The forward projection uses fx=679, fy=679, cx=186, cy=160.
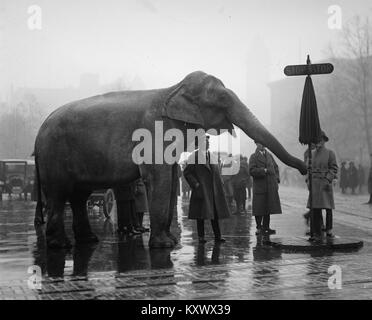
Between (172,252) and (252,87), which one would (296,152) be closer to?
(172,252)

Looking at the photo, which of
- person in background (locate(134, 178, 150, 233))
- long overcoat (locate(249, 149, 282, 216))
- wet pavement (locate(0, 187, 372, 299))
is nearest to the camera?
wet pavement (locate(0, 187, 372, 299))

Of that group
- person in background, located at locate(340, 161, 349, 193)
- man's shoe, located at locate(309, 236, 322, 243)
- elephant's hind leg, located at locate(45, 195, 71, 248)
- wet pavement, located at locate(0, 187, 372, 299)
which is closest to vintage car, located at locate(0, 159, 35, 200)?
person in background, located at locate(340, 161, 349, 193)

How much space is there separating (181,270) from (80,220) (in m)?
4.06

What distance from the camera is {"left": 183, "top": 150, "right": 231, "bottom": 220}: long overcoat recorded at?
481 inches

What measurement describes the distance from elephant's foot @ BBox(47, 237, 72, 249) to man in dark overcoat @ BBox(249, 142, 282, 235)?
4.27m

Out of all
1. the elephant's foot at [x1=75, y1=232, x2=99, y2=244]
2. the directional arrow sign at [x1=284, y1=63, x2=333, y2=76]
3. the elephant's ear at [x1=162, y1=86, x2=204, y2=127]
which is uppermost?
the directional arrow sign at [x1=284, y1=63, x2=333, y2=76]

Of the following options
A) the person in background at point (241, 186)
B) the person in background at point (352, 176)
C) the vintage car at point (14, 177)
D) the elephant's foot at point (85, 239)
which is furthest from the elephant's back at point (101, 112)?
the person in background at point (352, 176)

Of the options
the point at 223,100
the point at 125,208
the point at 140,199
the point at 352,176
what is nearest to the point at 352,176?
the point at 352,176

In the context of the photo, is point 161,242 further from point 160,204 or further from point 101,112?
point 101,112

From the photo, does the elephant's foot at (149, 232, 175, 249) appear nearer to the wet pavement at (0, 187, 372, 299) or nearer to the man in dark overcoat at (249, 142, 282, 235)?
the wet pavement at (0, 187, 372, 299)

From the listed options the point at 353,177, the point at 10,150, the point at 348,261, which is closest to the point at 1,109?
the point at 10,150

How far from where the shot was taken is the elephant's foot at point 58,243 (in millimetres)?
11453
